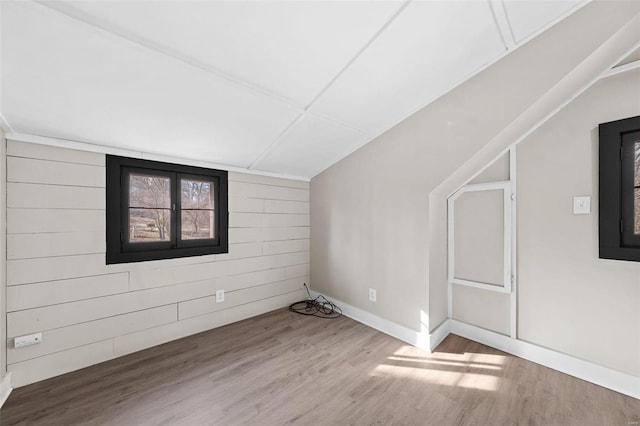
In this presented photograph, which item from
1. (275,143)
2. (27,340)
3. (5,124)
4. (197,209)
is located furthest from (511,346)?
(5,124)

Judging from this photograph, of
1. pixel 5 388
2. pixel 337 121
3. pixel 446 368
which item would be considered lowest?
pixel 446 368

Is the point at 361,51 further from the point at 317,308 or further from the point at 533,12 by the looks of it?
the point at 317,308

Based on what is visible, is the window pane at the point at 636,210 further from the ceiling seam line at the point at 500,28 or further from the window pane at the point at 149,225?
the window pane at the point at 149,225

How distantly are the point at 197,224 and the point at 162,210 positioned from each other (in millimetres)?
336

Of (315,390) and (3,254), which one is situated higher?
(3,254)

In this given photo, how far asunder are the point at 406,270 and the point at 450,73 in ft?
5.43

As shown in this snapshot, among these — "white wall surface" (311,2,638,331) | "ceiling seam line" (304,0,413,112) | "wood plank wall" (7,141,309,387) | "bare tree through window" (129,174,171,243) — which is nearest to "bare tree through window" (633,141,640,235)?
"white wall surface" (311,2,638,331)

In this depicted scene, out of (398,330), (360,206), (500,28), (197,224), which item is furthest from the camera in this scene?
(360,206)

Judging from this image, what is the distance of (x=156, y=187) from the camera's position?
7.34 feet

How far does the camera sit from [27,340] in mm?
1634

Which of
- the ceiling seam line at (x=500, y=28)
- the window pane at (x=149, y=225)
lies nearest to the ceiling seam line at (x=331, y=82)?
the ceiling seam line at (x=500, y=28)

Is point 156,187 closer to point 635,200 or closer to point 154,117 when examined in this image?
point 154,117

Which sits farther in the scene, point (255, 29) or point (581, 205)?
point (581, 205)

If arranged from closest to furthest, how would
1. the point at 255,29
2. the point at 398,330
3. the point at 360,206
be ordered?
the point at 255,29
the point at 398,330
the point at 360,206
